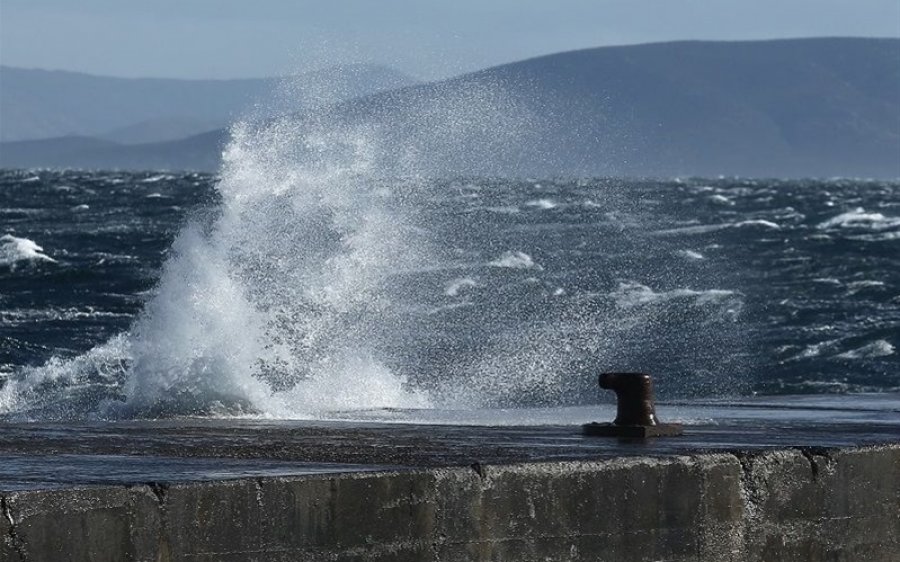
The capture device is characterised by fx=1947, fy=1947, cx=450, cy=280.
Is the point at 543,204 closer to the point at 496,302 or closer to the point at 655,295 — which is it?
the point at 655,295

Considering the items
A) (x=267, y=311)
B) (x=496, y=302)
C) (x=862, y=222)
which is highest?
(x=862, y=222)

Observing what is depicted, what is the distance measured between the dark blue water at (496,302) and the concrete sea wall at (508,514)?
4560 millimetres

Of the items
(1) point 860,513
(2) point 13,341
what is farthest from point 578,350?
(1) point 860,513

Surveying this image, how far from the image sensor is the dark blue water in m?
15.9

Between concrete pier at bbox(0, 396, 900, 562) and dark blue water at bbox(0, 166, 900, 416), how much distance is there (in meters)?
3.69

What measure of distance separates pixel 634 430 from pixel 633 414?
0.13 metres

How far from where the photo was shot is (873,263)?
32.6 metres

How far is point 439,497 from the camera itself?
18.3ft

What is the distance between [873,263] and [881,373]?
44.8 ft

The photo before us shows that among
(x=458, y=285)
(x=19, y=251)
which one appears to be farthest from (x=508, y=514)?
(x=19, y=251)

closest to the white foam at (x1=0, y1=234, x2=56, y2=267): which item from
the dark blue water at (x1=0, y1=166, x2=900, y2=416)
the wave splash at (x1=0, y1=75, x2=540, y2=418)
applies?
the dark blue water at (x1=0, y1=166, x2=900, y2=416)

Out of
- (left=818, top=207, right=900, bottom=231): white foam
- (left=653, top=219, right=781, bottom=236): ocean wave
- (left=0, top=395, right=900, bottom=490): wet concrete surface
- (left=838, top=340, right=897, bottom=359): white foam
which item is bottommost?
(left=0, top=395, right=900, bottom=490): wet concrete surface

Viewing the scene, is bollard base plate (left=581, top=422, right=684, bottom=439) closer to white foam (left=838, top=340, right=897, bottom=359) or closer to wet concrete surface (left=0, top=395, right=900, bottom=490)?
wet concrete surface (left=0, top=395, right=900, bottom=490)

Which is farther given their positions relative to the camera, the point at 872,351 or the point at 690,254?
the point at 690,254
